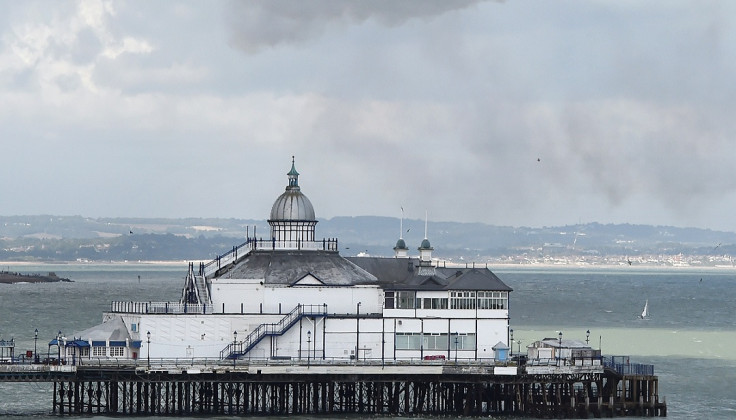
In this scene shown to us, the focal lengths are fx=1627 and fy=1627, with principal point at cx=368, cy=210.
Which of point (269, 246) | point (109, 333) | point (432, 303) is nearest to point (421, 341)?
point (432, 303)

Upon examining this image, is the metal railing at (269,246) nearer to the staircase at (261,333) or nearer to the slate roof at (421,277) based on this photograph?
the slate roof at (421,277)

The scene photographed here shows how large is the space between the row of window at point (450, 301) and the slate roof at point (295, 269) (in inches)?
114

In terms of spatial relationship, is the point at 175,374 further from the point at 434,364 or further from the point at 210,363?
the point at 434,364

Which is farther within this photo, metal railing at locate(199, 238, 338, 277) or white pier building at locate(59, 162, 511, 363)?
metal railing at locate(199, 238, 338, 277)

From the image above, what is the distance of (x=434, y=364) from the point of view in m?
90.4

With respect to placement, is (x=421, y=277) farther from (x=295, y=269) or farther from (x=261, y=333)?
(x=261, y=333)

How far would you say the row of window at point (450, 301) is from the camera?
9444 cm

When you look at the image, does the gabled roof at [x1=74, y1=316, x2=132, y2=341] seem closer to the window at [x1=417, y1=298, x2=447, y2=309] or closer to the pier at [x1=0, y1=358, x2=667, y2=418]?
the pier at [x1=0, y1=358, x2=667, y2=418]

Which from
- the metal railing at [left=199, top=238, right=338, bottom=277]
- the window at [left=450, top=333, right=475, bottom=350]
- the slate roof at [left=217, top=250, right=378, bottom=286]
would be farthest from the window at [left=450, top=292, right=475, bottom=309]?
the metal railing at [left=199, top=238, right=338, bottom=277]

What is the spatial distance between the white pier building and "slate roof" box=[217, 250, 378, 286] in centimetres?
8

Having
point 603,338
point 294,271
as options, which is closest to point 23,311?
point 603,338

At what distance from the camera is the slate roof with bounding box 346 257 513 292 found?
94.8m

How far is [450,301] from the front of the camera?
3725 inches

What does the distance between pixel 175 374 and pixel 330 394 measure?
8660mm
